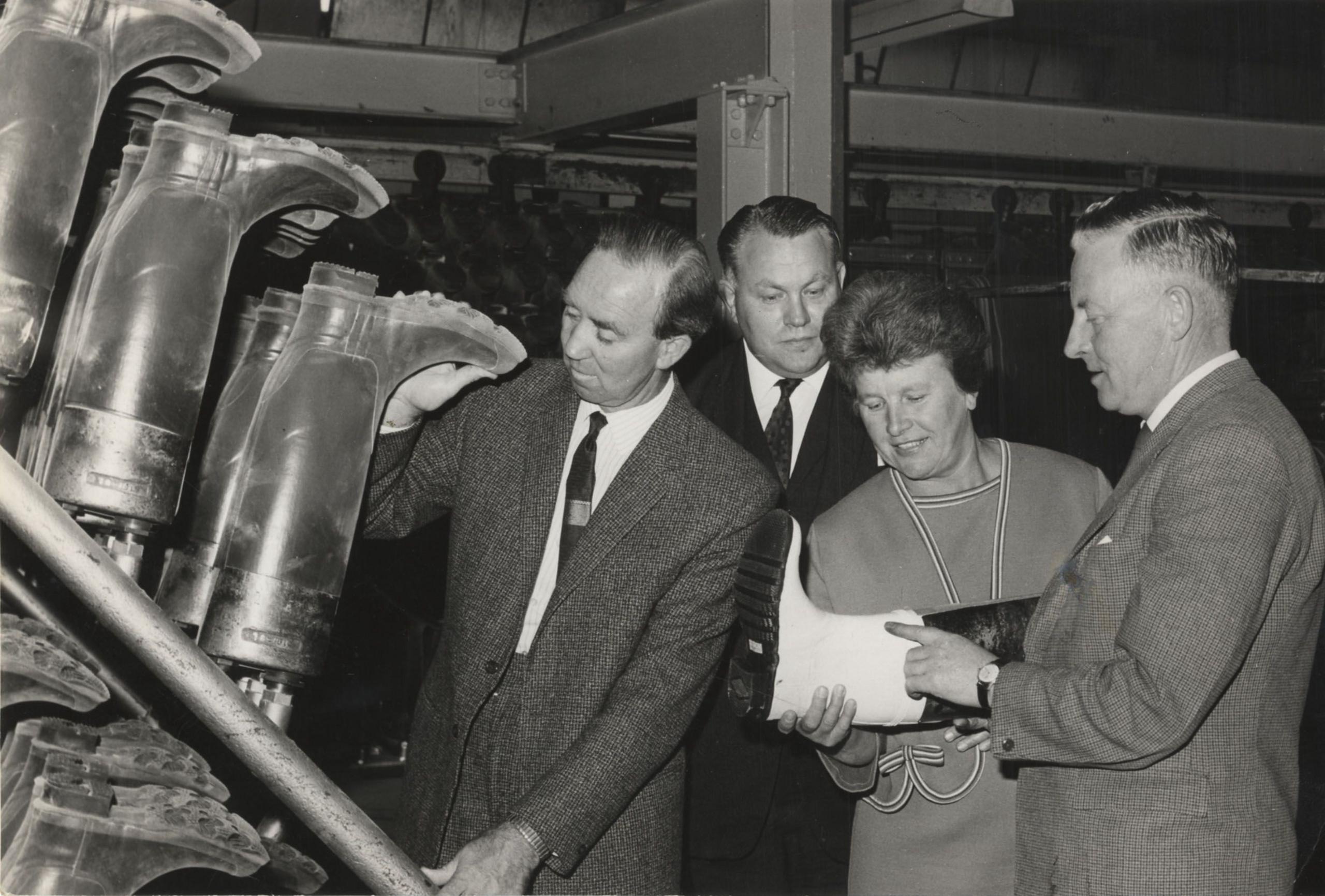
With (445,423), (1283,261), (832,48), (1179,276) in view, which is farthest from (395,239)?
(1283,261)

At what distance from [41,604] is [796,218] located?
1.34 m

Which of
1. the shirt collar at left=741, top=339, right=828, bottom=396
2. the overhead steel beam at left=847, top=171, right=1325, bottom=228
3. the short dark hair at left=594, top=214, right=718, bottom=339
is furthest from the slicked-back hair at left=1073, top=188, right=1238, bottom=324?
the overhead steel beam at left=847, top=171, right=1325, bottom=228

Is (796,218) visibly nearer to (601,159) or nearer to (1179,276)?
(1179,276)

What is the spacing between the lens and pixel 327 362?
1386 millimetres

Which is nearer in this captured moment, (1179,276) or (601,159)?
(1179,276)

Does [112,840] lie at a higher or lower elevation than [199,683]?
lower

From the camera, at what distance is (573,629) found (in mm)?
1760

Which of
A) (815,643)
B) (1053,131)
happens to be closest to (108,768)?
(815,643)

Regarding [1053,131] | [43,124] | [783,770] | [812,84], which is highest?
[1053,131]

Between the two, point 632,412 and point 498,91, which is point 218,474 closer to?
point 632,412

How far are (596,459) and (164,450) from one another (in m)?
0.78

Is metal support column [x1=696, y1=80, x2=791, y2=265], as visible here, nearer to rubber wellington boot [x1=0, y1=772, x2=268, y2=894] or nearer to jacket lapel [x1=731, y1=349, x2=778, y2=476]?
jacket lapel [x1=731, y1=349, x2=778, y2=476]

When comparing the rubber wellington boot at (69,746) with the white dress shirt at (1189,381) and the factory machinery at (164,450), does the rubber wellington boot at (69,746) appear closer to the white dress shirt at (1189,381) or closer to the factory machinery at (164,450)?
the factory machinery at (164,450)

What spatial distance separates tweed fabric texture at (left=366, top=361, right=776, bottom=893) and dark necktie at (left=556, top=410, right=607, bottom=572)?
25mm
